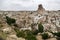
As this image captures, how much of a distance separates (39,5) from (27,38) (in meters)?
112

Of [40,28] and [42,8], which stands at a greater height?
[40,28]

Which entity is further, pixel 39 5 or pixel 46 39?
pixel 39 5

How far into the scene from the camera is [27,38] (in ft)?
192

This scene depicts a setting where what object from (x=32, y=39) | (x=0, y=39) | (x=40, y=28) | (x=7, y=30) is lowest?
(x=40, y=28)

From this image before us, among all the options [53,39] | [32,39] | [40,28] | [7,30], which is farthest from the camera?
[40,28]

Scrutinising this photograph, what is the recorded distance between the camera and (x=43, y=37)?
254 ft

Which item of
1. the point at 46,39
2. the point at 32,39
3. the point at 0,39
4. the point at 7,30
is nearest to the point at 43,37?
the point at 46,39

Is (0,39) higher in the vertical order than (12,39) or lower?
higher

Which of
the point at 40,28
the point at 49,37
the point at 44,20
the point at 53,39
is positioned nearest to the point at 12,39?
the point at 53,39

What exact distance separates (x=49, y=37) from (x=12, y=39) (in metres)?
35.0

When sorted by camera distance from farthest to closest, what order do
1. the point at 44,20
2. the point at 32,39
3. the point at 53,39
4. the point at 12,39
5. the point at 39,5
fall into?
1. the point at 39,5
2. the point at 44,20
3. the point at 53,39
4. the point at 32,39
5. the point at 12,39

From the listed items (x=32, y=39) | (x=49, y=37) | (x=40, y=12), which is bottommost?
(x=40, y=12)

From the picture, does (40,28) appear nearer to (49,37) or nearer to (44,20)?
(49,37)

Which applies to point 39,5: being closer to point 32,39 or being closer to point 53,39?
point 53,39
